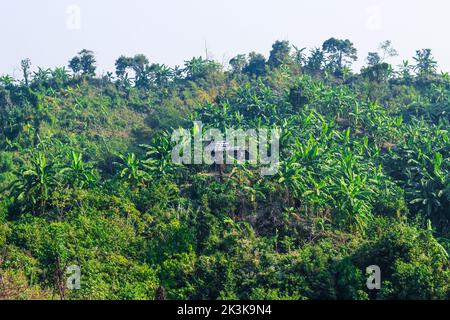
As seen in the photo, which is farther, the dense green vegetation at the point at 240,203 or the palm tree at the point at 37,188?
the palm tree at the point at 37,188

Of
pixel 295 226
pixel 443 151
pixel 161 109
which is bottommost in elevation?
pixel 295 226

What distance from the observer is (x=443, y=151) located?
109 ft

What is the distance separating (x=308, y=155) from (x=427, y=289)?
1145 cm

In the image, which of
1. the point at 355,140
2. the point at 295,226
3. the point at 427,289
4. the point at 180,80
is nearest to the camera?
the point at 427,289

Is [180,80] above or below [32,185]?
above

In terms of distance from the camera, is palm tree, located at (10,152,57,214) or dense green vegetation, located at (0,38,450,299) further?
palm tree, located at (10,152,57,214)

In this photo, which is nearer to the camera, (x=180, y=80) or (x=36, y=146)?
(x=36, y=146)

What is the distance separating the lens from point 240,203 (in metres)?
28.3

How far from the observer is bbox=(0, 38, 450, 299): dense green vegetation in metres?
22.0

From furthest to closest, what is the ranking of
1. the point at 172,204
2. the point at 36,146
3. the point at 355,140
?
the point at 36,146, the point at 355,140, the point at 172,204

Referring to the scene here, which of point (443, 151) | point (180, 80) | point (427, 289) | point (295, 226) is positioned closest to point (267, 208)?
point (295, 226)

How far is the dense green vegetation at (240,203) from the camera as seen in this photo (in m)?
22.0
